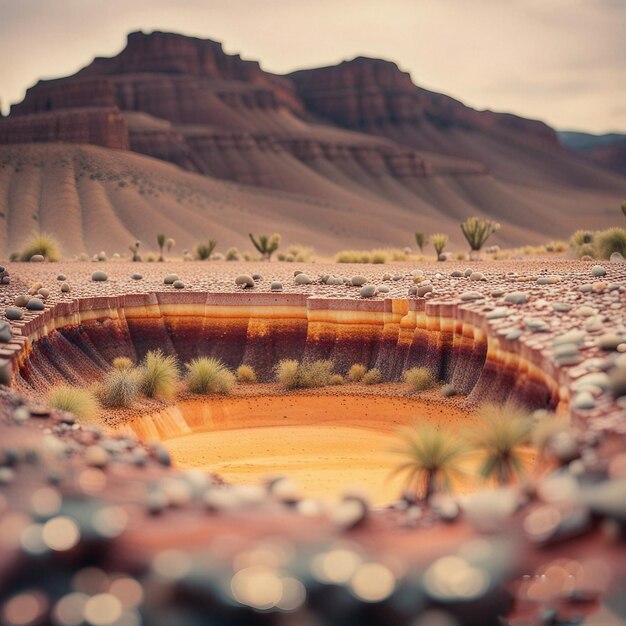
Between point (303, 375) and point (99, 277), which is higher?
point (99, 277)

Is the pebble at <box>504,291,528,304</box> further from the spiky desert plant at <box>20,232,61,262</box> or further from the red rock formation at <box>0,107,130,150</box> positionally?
the red rock formation at <box>0,107,130,150</box>

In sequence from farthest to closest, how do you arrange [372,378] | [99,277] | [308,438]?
[99,277] < [372,378] < [308,438]

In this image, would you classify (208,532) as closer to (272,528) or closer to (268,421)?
(272,528)

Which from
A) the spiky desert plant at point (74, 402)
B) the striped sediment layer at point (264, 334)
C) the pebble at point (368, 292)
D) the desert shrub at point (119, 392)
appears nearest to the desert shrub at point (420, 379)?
the striped sediment layer at point (264, 334)

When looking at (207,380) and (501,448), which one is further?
(207,380)

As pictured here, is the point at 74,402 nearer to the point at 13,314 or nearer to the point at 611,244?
the point at 13,314

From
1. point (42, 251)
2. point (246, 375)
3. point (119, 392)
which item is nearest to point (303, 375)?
point (246, 375)
